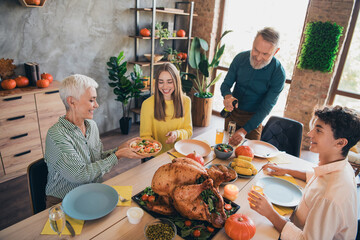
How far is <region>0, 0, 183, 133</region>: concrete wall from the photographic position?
116 inches

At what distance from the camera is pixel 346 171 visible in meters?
1.20

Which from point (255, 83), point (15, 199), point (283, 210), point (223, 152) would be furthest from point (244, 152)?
point (15, 199)

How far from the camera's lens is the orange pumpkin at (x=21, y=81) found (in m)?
2.90

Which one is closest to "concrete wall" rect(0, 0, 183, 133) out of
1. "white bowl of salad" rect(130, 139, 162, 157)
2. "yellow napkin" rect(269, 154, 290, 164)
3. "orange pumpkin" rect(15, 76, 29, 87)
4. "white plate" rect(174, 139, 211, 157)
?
"orange pumpkin" rect(15, 76, 29, 87)

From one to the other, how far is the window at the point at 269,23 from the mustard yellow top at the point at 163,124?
2.89 meters

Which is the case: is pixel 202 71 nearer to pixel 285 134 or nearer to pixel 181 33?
pixel 181 33

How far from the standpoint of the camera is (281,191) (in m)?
1.57

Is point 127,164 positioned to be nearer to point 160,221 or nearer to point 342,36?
point 160,221

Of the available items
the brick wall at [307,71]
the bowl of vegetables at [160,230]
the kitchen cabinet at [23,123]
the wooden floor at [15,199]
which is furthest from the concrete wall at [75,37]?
the bowl of vegetables at [160,230]

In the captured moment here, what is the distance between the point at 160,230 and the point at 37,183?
0.92 m

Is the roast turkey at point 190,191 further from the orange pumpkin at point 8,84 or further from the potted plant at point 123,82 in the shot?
the potted plant at point 123,82

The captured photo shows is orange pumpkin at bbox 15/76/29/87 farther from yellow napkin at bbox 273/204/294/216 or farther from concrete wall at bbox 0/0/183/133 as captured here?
yellow napkin at bbox 273/204/294/216

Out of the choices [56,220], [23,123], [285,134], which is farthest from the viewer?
[23,123]

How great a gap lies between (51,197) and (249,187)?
1331 millimetres
